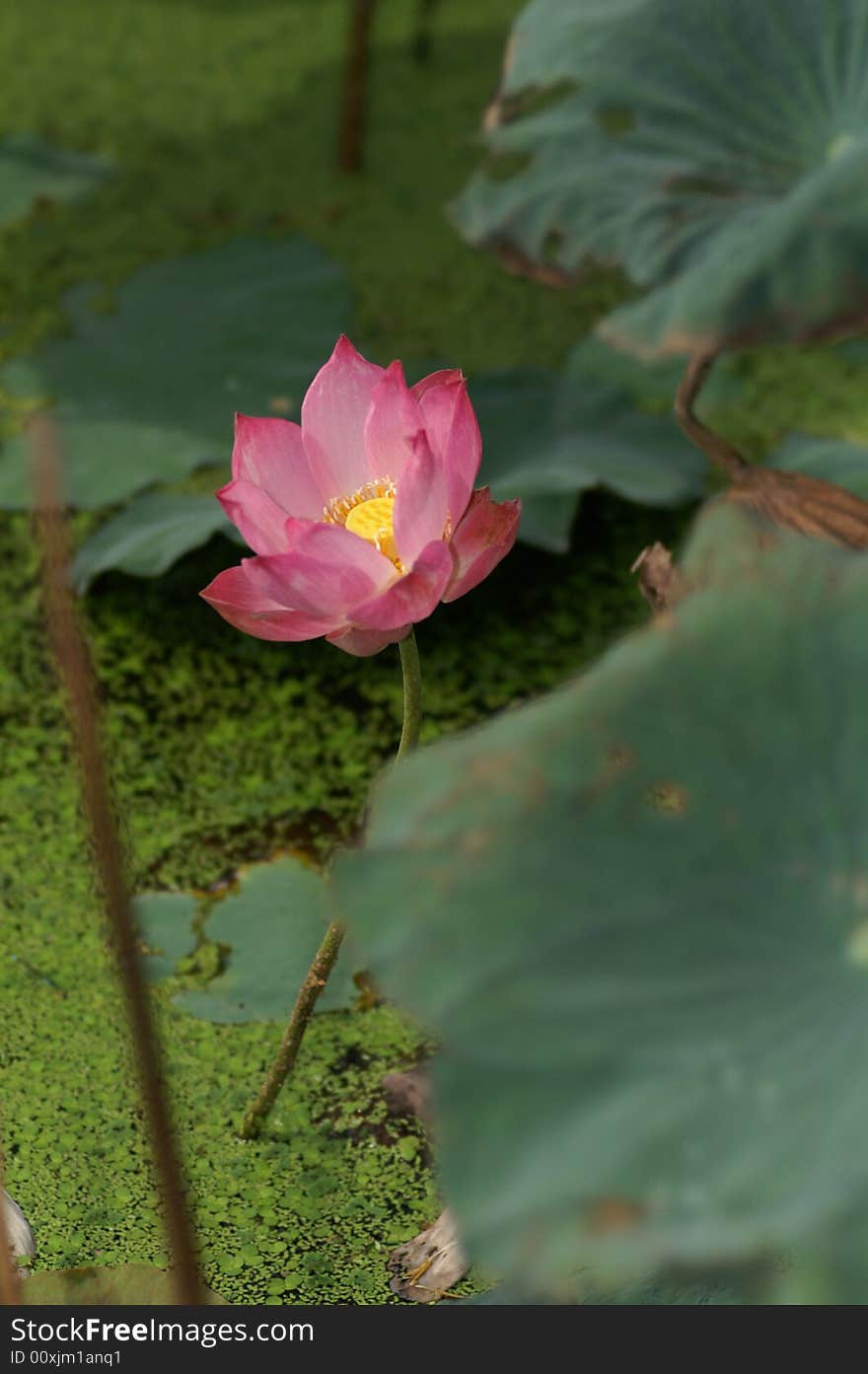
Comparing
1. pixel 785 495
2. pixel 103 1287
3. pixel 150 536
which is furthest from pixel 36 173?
pixel 103 1287

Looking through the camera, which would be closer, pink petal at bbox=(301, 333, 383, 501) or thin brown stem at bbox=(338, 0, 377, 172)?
pink petal at bbox=(301, 333, 383, 501)

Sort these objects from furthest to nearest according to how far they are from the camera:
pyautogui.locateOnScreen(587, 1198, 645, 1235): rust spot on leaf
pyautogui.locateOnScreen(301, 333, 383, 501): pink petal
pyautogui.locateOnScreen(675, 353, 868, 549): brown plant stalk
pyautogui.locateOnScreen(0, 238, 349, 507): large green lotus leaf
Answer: pyautogui.locateOnScreen(0, 238, 349, 507): large green lotus leaf
pyautogui.locateOnScreen(675, 353, 868, 549): brown plant stalk
pyautogui.locateOnScreen(301, 333, 383, 501): pink petal
pyautogui.locateOnScreen(587, 1198, 645, 1235): rust spot on leaf

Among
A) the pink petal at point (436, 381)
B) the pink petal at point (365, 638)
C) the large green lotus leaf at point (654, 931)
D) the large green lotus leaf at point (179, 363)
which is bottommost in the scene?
the large green lotus leaf at point (654, 931)

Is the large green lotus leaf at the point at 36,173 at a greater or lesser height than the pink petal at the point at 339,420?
greater

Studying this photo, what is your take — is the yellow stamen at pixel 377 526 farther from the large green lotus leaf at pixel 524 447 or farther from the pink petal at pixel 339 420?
the large green lotus leaf at pixel 524 447

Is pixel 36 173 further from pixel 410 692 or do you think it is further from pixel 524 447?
pixel 410 692

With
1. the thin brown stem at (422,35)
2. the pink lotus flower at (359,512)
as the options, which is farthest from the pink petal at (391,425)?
the thin brown stem at (422,35)

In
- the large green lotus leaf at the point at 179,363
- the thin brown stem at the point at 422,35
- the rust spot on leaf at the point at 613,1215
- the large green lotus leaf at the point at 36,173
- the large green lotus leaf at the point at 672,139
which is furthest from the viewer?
the thin brown stem at the point at 422,35

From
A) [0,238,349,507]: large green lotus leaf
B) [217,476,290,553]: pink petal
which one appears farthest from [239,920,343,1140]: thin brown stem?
[0,238,349,507]: large green lotus leaf

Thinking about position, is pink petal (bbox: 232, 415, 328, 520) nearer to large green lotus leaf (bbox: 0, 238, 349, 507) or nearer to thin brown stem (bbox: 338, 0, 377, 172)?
large green lotus leaf (bbox: 0, 238, 349, 507)
